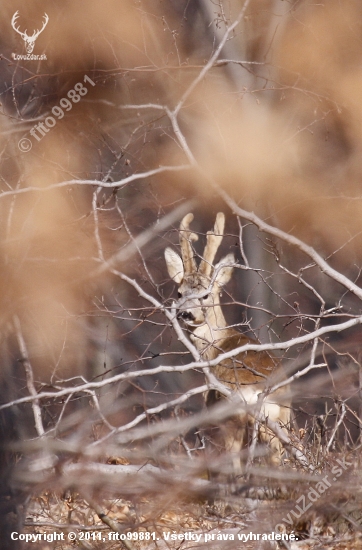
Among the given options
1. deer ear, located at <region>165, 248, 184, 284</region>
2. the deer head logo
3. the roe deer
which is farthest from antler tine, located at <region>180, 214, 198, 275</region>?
the deer head logo

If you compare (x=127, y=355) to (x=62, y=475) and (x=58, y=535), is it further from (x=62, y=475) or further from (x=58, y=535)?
(x=62, y=475)

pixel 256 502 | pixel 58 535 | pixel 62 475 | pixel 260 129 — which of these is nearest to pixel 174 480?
pixel 62 475

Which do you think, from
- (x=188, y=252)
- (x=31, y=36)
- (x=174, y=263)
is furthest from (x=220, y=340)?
(x=31, y=36)

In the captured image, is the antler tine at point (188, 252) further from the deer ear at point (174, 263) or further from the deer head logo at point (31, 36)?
the deer head logo at point (31, 36)

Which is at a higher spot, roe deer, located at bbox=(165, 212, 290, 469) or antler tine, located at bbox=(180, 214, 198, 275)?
antler tine, located at bbox=(180, 214, 198, 275)

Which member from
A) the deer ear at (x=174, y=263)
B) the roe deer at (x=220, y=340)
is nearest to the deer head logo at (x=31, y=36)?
the roe deer at (x=220, y=340)

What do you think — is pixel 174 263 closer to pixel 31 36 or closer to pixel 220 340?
pixel 220 340

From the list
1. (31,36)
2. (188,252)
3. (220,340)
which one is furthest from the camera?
(188,252)

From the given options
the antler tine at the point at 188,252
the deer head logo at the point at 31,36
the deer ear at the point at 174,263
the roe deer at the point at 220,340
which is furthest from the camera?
the deer ear at the point at 174,263

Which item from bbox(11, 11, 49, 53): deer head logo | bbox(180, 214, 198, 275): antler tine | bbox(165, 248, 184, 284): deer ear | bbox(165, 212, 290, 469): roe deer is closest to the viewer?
bbox(165, 212, 290, 469): roe deer

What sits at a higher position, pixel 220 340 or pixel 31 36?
pixel 31 36

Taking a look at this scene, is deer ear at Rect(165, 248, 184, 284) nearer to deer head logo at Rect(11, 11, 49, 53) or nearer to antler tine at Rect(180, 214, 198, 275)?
A: antler tine at Rect(180, 214, 198, 275)

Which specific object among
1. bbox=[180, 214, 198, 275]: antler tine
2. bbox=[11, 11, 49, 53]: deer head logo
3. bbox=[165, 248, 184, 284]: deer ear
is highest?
bbox=[11, 11, 49, 53]: deer head logo

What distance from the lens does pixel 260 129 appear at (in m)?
5.40
